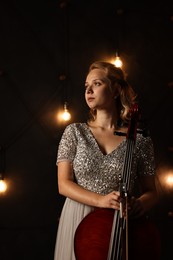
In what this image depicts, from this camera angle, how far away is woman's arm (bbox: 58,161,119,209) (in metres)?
1.48

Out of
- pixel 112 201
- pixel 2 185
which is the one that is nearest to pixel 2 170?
pixel 2 185

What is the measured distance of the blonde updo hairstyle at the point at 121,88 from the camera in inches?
74.1

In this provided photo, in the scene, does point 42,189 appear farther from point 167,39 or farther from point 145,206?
point 167,39

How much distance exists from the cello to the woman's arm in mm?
38

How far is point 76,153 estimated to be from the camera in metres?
1.81

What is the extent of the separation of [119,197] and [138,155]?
430 mm

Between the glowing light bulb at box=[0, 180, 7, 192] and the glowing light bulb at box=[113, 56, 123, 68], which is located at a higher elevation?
the glowing light bulb at box=[113, 56, 123, 68]

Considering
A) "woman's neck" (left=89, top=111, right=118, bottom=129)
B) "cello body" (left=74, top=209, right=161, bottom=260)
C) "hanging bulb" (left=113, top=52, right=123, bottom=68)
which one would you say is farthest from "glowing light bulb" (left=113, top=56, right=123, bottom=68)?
"cello body" (left=74, top=209, right=161, bottom=260)

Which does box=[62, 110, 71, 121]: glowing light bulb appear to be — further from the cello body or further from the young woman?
the cello body

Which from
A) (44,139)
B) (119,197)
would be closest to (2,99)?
(44,139)

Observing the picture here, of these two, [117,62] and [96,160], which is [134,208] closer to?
[96,160]

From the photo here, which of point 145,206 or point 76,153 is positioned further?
point 76,153

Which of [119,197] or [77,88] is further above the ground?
[77,88]

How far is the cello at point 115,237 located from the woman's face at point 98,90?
45 centimetres
